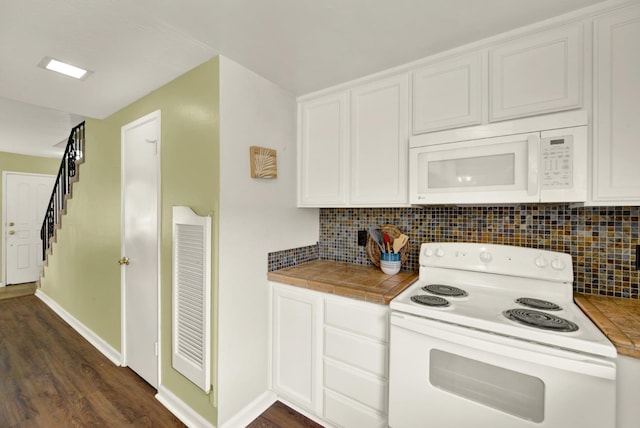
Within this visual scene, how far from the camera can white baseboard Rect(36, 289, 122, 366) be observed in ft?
8.39

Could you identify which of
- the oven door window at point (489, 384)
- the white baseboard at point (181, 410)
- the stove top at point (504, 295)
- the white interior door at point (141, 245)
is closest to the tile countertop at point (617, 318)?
the stove top at point (504, 295)

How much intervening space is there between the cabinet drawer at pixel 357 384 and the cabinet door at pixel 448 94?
152 cm

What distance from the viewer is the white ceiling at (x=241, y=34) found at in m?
1.27

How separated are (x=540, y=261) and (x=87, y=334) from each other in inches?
165

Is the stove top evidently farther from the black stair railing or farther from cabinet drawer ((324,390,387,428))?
the black stair railing

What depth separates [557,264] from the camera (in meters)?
1.45

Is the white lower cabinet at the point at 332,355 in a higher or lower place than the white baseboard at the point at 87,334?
higher

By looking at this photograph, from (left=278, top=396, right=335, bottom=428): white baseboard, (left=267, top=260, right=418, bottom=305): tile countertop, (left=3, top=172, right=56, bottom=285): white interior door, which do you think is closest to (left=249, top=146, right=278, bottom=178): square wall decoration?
(left=267, top=260, right=418, bottom=305): tile countertop

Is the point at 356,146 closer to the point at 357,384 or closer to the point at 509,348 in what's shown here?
the point at 509,348

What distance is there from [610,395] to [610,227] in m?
0.93

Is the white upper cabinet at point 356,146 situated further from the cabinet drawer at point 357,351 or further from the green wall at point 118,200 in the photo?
the cabinet drawer at point 357,351

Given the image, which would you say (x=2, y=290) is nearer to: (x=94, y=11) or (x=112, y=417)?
(x=112, y=417)

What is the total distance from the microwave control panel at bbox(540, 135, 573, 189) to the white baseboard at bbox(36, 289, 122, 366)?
3.49 meters

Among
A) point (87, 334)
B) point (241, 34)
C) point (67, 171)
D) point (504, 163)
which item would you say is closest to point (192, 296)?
point (241, 34)
